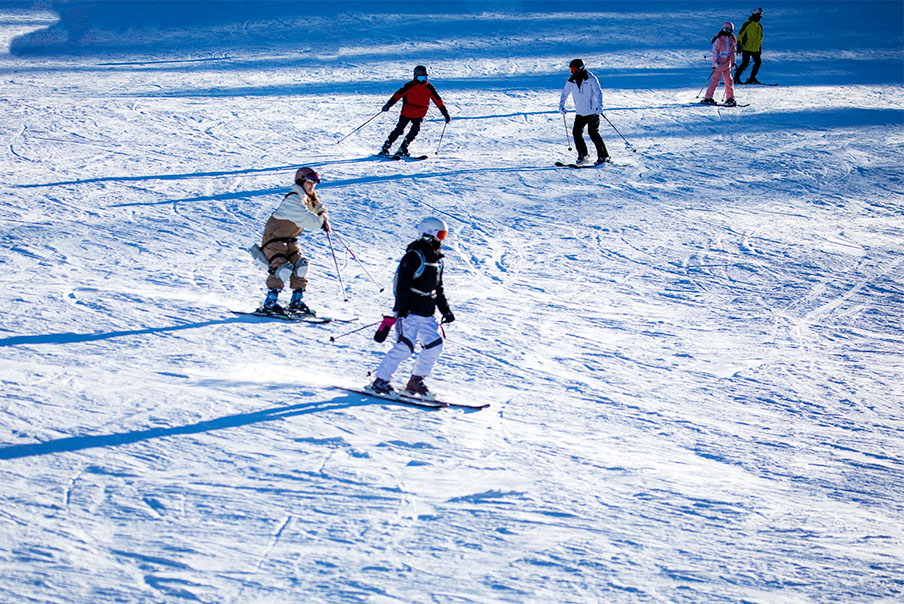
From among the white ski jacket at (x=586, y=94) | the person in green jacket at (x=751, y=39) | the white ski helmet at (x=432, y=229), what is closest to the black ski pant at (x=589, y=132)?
the white ski jacket at (x=586, y=94)

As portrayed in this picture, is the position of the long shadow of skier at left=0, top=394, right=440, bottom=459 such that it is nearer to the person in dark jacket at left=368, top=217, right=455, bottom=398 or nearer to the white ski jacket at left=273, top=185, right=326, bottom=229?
the person in dark jacket at left=368, top=217, right=455, bottom=398

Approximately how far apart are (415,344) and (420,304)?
0.32 meters

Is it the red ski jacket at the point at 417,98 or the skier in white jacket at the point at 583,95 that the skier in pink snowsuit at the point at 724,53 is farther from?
the red ski jacket at the point at 417,98

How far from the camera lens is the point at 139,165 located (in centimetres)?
1198

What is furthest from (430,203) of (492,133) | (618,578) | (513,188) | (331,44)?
(331,44)

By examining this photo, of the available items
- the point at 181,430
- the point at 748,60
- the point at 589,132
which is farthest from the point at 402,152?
the point at 748,60

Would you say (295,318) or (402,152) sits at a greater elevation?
(402,152)

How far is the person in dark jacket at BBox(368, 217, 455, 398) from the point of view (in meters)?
5.73

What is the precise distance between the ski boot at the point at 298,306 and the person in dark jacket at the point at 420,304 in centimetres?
160

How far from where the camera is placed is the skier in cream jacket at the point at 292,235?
6.83 meters

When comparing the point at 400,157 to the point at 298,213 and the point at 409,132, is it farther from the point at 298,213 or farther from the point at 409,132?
the point at 298,213

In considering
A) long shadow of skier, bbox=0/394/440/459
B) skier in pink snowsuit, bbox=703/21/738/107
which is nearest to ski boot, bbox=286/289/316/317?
long shadow of skier, bbox=0/394/440/459

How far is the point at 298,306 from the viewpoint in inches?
292

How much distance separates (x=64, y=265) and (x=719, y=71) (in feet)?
41.3
